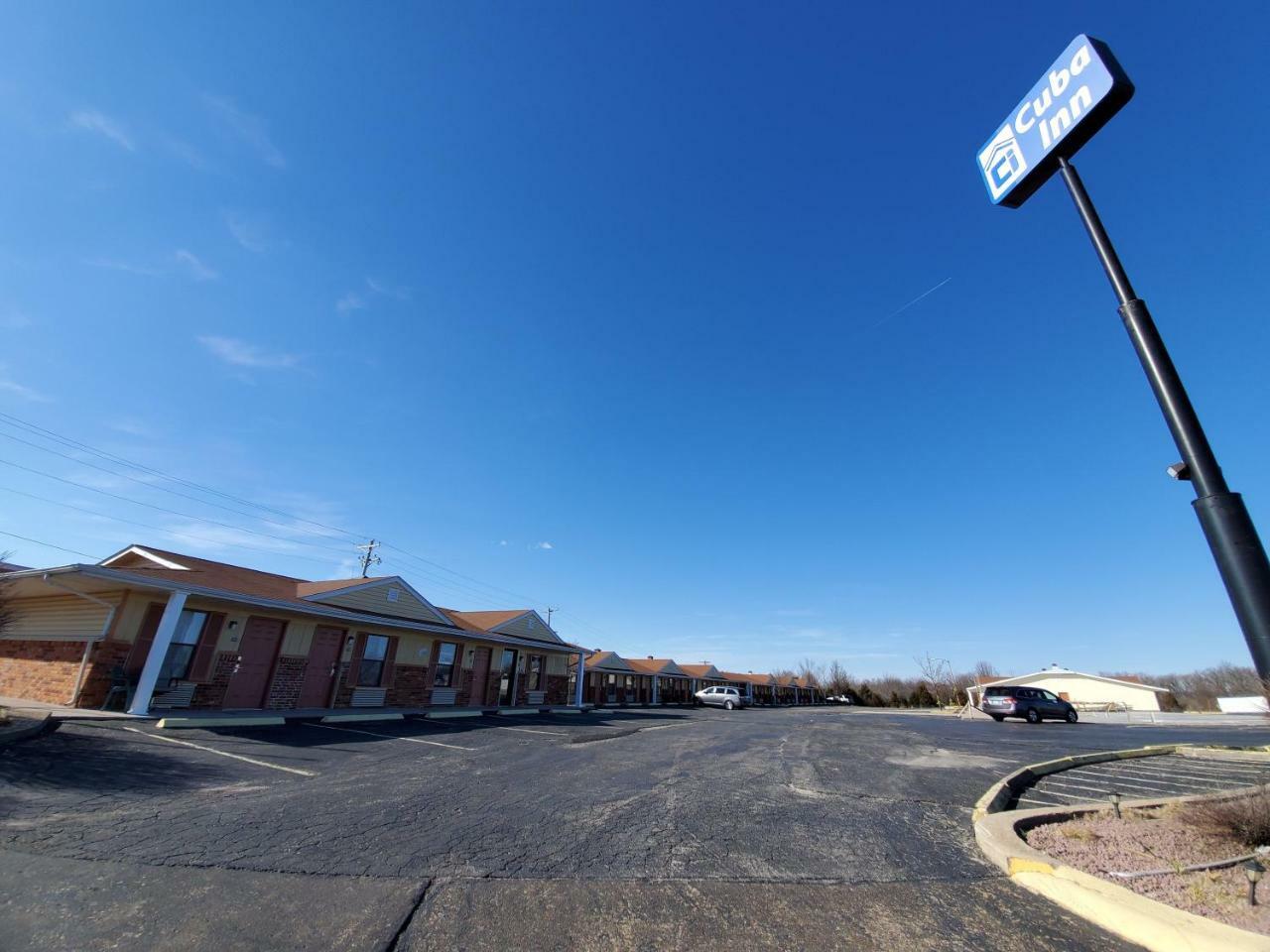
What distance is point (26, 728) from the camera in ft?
26.9

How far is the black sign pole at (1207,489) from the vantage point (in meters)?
2.38

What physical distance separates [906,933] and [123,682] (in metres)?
16.3

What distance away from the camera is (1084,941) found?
9.93 feet

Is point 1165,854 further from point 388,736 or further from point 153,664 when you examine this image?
point 153,664

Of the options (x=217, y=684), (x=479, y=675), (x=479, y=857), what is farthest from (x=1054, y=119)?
(x=479, y=675)

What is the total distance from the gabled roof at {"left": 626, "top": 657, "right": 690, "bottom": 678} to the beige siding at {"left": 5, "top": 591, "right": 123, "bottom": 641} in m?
35.4

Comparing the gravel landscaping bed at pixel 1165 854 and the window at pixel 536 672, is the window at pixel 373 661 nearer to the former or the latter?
the window at pixel 536 672

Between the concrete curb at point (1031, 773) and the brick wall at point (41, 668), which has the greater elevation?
the brick wall at point (41, 668)

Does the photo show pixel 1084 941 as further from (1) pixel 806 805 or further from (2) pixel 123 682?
(2) pixel 123 682

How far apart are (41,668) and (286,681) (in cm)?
551

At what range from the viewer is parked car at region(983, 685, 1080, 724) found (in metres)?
23.4

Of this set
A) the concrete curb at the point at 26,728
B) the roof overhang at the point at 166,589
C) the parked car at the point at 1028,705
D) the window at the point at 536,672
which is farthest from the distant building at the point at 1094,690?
the concrete curb at the point at 26,728

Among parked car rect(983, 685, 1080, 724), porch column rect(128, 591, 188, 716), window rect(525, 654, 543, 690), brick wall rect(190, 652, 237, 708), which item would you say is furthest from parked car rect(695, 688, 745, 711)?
porch column rect(128, 591, 188, 716)

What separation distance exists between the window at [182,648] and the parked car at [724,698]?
36.5 metres
